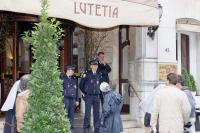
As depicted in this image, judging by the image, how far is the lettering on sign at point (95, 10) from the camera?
11.1 m

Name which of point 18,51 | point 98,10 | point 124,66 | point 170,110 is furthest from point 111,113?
point 124,66

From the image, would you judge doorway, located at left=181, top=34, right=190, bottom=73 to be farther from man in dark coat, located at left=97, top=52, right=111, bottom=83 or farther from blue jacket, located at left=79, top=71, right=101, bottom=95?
blue jacket, located at left=79, top=71, right=101, bottom=95

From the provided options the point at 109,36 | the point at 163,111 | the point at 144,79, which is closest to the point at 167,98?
the point at 163,111

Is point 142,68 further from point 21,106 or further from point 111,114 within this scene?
point 21,106

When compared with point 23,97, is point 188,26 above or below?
above

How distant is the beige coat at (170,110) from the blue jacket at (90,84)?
169 inches

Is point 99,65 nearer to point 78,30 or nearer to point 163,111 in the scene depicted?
point 78,30

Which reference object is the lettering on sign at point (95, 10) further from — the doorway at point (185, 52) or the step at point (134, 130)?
the doorway at point (185, 52)

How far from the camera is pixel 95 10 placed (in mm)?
11336

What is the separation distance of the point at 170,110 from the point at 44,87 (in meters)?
2.88

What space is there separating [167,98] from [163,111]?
0.22 meters

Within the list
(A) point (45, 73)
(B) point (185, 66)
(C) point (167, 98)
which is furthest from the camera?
(B) point (185, 66)

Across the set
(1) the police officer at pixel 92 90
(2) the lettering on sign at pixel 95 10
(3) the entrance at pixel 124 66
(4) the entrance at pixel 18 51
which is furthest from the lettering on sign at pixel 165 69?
(2) the lettering on sign at pixel 95 10

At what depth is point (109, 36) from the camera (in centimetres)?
1503
